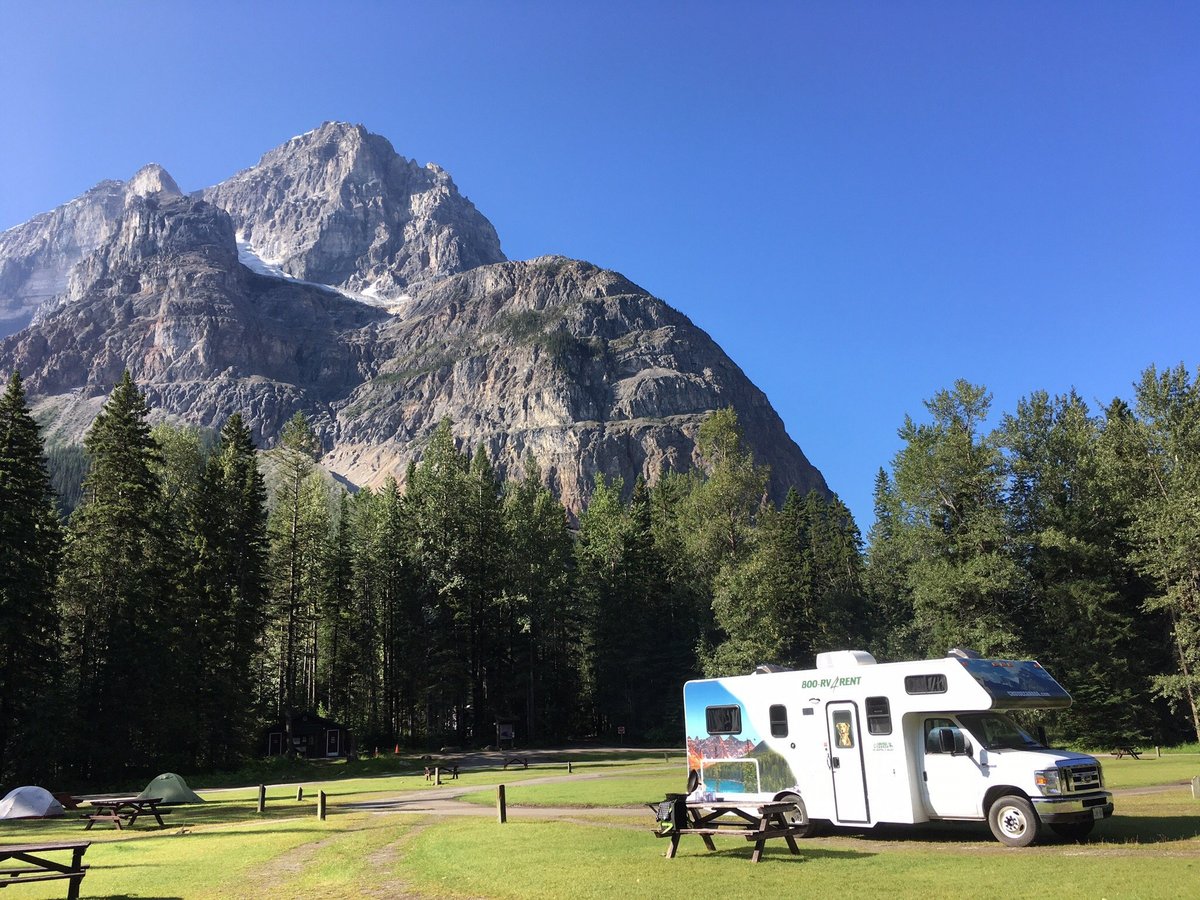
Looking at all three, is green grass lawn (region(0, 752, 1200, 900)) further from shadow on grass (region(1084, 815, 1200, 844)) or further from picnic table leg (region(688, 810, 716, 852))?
picnic table leg (region(688, 810, 716, 852))

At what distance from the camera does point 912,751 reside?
15461 millimetres

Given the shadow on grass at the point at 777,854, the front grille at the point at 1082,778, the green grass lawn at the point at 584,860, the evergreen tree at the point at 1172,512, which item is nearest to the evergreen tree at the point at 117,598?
the green grass lawn at the point at 584,860

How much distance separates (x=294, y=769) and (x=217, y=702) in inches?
228

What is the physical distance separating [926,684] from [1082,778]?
2901 millimetres

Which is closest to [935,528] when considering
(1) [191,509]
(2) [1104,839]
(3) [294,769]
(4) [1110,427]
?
(4) [1110,427]

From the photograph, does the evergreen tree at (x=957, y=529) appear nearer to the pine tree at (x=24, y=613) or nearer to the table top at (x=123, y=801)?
the table top at (x=123, y=801)

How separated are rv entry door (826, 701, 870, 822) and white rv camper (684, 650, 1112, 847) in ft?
0.07

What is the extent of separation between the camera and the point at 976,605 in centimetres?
4606

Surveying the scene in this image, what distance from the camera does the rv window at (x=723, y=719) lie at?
18297 mm

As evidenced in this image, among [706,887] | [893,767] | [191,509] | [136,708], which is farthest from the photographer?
[191,509]

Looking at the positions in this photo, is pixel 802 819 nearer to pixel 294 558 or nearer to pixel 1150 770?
pixel 1150 770

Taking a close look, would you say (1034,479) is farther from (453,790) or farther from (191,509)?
(191,509)

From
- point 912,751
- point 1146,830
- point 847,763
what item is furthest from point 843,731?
point 1146,830

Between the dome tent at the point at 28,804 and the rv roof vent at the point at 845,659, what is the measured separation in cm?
2509
